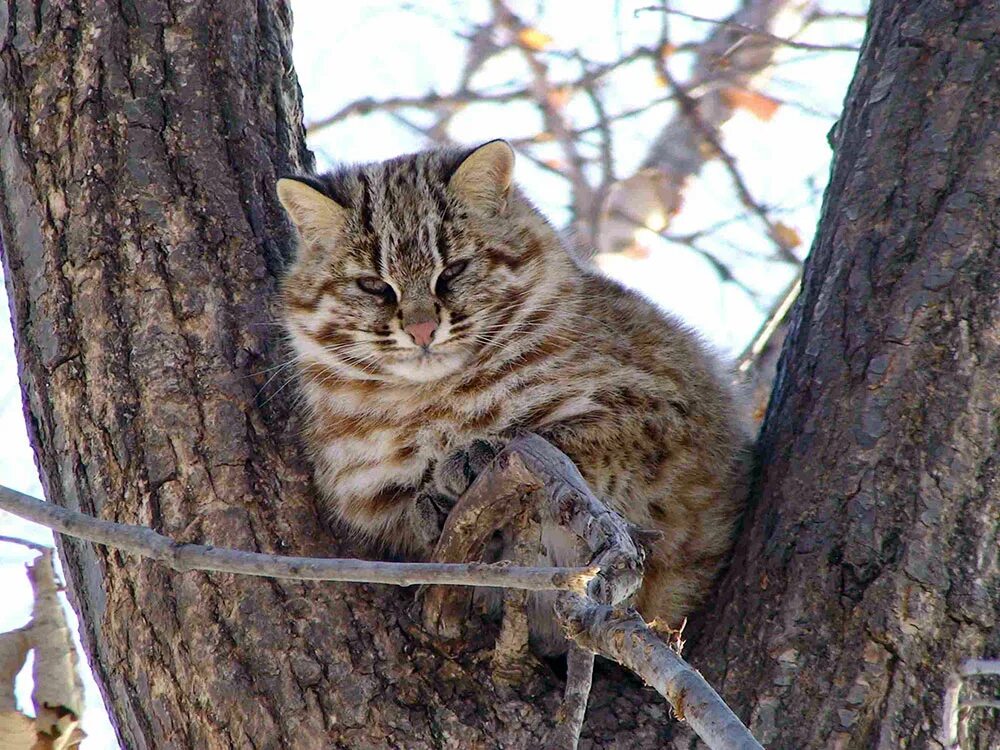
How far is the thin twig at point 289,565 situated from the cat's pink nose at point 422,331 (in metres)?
1.65

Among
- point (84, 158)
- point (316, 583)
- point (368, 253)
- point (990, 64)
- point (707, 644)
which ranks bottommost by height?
point (707, 644)

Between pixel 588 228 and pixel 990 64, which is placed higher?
pixel 990 64

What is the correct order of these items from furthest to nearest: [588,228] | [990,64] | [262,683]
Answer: [588,228] → [990,64] → [262,683]

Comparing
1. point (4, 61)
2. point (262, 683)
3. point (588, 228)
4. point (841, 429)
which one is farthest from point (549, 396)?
point (588, 228)

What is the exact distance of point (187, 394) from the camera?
3.50 metres

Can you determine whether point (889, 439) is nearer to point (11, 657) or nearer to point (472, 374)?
point (472, 374)

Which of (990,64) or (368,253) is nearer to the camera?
(990,64)

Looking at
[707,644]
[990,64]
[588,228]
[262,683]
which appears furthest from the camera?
[588,228]

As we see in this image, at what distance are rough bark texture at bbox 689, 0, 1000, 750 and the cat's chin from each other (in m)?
1.03

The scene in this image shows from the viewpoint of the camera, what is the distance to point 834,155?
398 cm

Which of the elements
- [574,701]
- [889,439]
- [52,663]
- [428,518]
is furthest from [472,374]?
[574,701]

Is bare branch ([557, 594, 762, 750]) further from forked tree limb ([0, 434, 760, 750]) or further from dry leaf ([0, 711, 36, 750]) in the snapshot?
dry leaf ([0, 711, 36, 750])

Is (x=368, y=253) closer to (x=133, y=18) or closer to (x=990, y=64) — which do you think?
(x=133, y=18)

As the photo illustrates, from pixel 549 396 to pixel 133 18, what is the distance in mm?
1833
